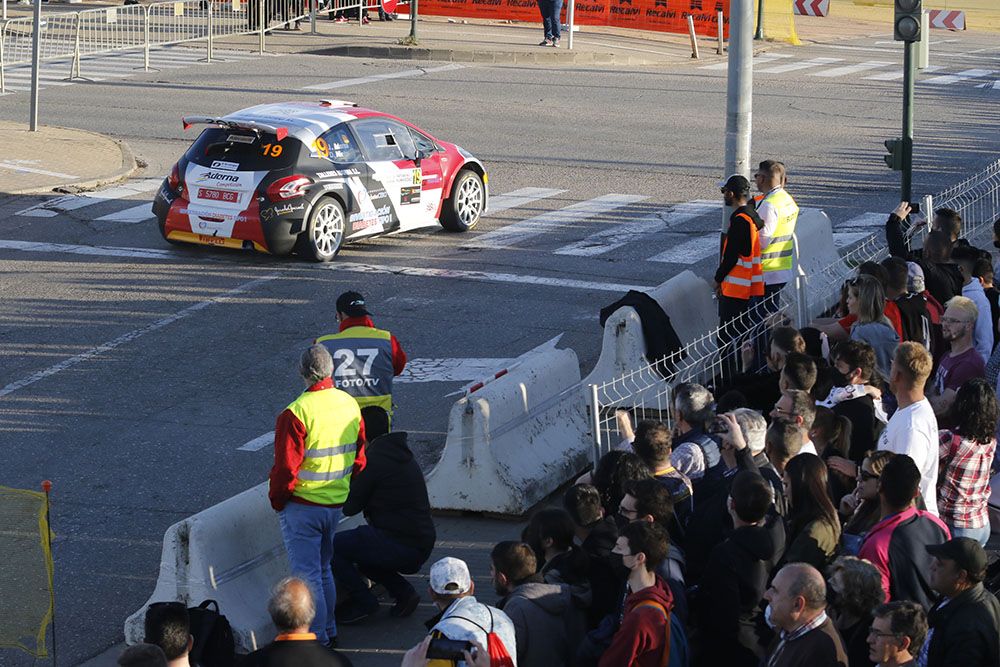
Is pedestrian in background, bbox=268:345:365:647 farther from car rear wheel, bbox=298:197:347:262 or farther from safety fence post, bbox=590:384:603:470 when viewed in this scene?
car rear wheel, bbox=298:197:347:262

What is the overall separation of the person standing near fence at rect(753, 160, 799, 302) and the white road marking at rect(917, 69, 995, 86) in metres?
20.2

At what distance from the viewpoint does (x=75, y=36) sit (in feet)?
98.5

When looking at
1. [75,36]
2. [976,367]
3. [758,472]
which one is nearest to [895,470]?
[758,472]

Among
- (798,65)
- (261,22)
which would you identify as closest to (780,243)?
(798,65)

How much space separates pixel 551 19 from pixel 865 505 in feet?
91.8

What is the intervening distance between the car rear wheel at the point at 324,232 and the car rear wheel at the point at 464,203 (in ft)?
5.95

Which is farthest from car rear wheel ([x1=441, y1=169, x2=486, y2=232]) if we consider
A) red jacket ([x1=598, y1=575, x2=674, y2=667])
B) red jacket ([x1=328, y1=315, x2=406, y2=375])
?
red jacket ([x1=598, y1=575, x2=674, y2=667])

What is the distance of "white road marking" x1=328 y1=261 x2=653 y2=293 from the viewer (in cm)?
1555

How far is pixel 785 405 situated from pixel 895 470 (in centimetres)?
126

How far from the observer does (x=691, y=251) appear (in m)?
17.0

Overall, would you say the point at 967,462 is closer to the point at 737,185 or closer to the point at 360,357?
the point at 360,357

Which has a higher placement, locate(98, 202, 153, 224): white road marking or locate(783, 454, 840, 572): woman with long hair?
locate(98, 202, 153, 224): white road marking

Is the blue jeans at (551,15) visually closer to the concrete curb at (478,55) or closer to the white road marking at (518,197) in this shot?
the concrete curb at (478,55)

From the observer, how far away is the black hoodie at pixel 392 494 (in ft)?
26.9
